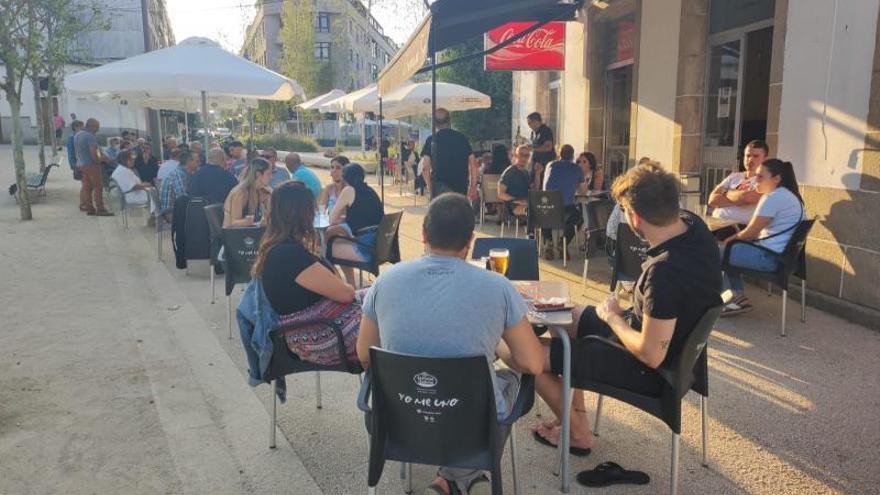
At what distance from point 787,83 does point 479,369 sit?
204 inches

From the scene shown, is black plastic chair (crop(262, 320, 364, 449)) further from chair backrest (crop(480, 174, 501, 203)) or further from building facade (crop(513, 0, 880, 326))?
chair backrest (crop(480, 174, 501, 203))

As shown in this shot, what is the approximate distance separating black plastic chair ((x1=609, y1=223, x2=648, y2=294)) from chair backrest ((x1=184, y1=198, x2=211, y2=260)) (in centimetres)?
419

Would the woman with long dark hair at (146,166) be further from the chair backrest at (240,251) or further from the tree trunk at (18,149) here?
the chair backrest at (240,251)

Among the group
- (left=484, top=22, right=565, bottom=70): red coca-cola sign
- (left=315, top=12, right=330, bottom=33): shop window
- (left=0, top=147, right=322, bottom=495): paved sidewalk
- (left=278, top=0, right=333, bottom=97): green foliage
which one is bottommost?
(left=0, top=147, right=322, bottom=495): paved sidewalk

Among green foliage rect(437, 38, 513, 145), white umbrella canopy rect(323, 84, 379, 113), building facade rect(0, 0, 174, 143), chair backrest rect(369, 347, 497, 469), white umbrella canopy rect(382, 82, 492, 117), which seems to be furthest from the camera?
building facade rect(0, 0, 174, 143)

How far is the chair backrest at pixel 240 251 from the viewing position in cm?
475

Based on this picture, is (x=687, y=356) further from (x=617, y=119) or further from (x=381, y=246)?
(x=617, y=119)

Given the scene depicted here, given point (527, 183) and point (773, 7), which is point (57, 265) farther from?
point (773, 7)

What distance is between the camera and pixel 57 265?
294 inches

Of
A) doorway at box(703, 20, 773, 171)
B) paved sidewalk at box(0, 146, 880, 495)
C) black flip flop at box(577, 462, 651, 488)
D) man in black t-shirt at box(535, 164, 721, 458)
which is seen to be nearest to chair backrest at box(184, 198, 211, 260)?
paved sidewalk at box(0, 146, 880, 495)

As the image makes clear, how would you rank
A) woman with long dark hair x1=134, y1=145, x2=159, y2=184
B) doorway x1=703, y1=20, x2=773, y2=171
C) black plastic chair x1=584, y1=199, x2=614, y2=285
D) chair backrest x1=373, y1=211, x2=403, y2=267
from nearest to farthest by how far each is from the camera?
chair backrest x1=373, y1=211, x2=403, y2=267 < black plastic chair x1=584, y1=199, x2=614, y2=285 < doorway x1=703, y1=20, x2=773, y2=171 < woman with long dark hair x1=134, y1=145, x2=159, y2=184

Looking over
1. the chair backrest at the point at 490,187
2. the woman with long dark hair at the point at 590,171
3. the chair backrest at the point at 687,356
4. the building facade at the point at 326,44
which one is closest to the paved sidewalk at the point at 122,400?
the chair backrest at the point at 687,356

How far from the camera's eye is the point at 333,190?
6.45 metres

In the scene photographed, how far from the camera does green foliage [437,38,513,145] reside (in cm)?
1973
